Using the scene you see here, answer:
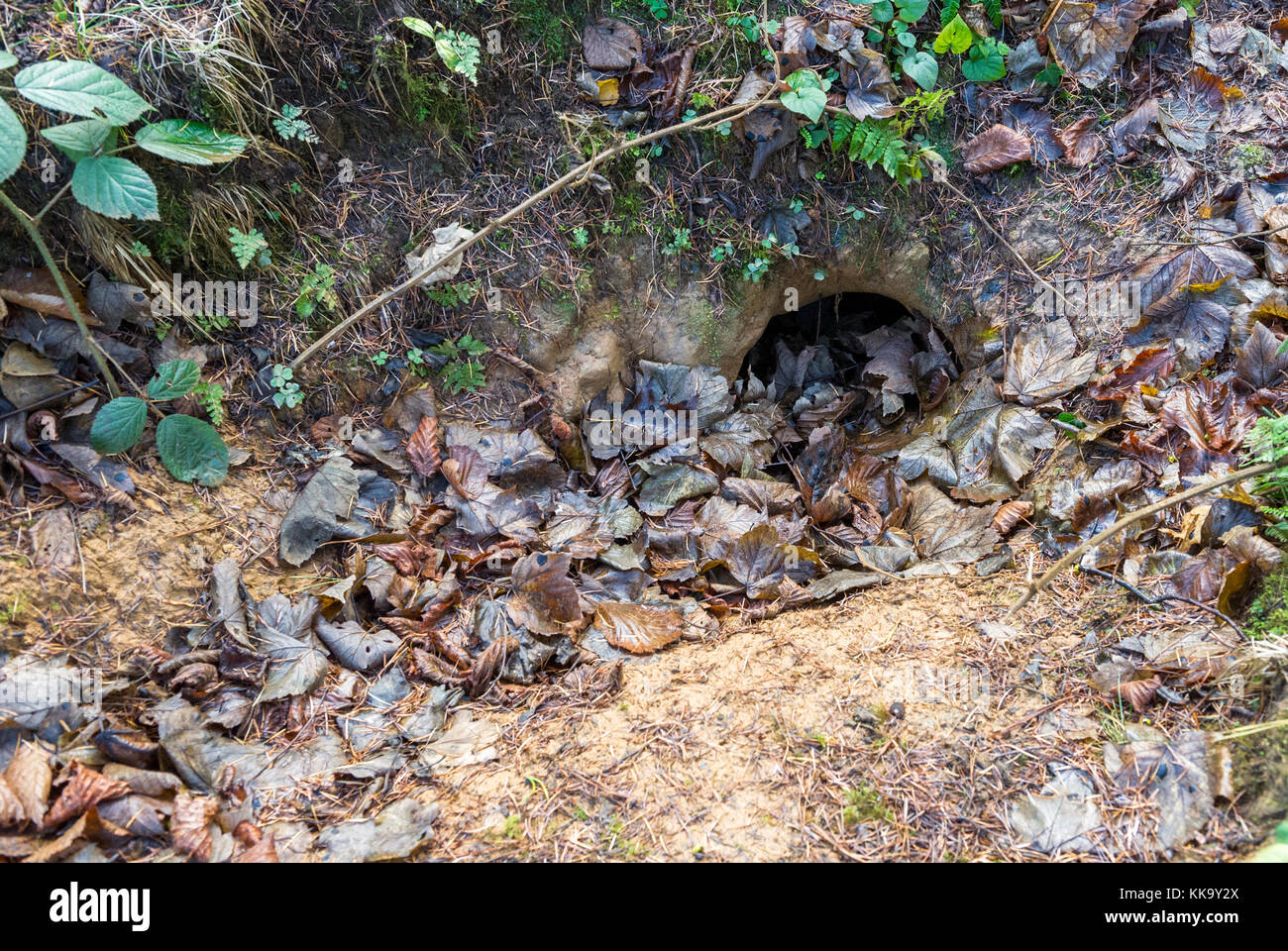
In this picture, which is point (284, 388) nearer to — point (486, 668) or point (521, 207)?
point (521, 207)

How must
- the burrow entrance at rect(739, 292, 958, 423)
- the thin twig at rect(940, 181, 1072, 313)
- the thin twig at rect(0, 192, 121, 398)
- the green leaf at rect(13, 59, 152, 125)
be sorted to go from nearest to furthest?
1. the green leaf at rect(13, 59, 152, 125)
2. the thin twig at rect(0, 192, 121, 398)
3. the thin twig at rect(940, 181, 1072, 313)
4. the burrow entrance at rect(739, 292, 958, 423)

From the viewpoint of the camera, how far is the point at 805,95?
3156 millimetres

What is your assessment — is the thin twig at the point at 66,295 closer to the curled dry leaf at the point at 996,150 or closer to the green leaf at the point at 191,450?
the green leaf at the point at 191,450

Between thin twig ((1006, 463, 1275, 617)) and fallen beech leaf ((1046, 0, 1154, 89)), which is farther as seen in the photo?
fallen beech leaf ((1046, 0, 1154, 89))

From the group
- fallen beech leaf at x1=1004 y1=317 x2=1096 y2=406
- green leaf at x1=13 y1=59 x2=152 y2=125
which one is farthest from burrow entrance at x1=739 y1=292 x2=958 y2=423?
green leaf at x1=13 y1=59 x2=152 y2=125

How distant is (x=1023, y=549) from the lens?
2932 millimetres

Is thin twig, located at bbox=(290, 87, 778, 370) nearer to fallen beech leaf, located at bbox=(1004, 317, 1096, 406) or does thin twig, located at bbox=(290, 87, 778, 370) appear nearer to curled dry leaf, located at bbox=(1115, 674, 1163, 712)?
fallen beech leaf, located at bbox=(1004, 317, 1096, 406)

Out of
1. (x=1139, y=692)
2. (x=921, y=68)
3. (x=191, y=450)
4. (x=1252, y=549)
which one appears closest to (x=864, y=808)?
(x=1139, y=692)

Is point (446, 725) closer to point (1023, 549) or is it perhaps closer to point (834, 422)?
point (1023, 549)

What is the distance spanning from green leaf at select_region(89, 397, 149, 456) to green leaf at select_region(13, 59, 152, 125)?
36.7 inches

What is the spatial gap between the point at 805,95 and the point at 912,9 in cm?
66

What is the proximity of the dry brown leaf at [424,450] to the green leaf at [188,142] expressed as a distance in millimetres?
1230

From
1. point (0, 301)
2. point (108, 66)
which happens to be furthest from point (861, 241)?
point (0, 301)

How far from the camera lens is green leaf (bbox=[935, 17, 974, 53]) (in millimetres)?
3322
